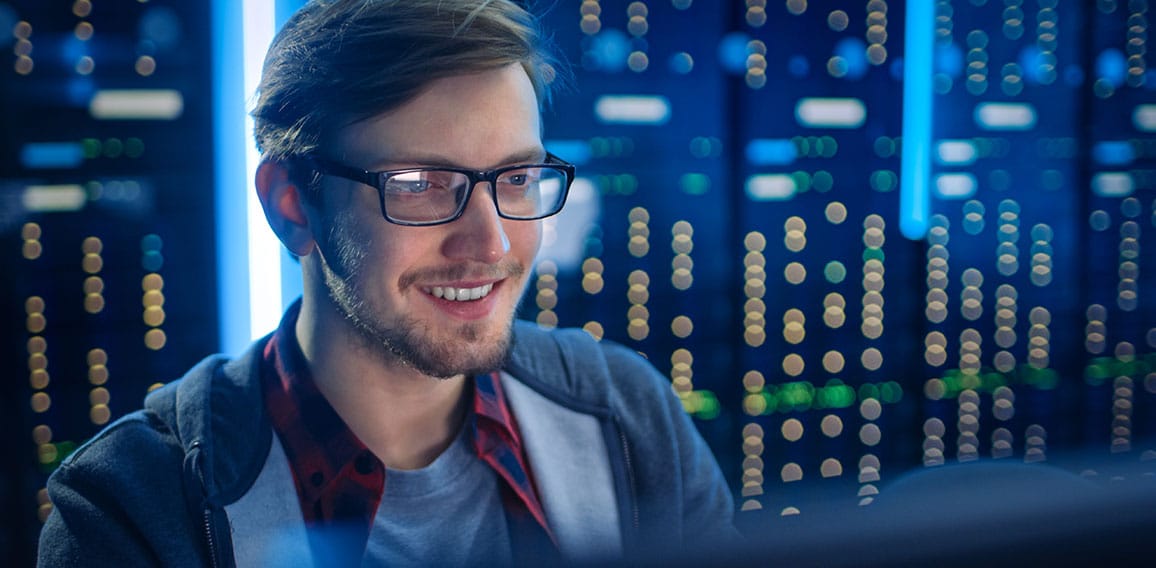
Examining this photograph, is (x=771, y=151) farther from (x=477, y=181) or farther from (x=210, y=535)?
(x=210, y=535)

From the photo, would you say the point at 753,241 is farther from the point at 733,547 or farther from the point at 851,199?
the point at 733,547

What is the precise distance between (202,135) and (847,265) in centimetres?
146

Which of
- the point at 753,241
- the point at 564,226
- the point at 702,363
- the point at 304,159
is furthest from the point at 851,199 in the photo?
the point at 304,159

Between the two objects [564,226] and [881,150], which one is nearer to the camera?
[564,226]

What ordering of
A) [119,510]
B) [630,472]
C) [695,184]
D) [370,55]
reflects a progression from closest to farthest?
[119,510] → [370,55] → [630,472] → [695,184]

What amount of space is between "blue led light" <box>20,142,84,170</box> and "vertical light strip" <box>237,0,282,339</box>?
1.13 ft

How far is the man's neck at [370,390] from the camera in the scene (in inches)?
44.0

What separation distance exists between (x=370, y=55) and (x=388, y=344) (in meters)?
0.34

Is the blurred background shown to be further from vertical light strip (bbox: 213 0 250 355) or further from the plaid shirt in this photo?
the plaid shirt

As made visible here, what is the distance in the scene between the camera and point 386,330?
1.12 metres

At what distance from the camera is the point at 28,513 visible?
4.89ft

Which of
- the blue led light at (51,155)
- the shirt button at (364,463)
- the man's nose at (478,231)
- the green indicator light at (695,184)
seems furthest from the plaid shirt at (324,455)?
the green indicator light at (695,184)

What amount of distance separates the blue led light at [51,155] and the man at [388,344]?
19.3 inches

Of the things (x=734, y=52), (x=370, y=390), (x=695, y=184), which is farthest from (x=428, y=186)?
(x=734, y=52)
